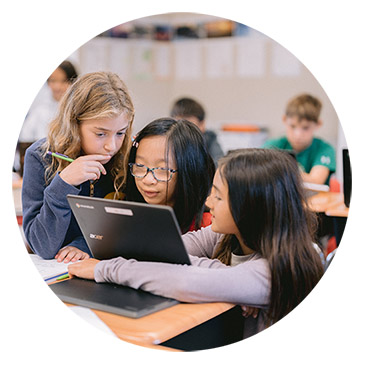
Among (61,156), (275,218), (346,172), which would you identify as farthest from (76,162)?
(346,172)

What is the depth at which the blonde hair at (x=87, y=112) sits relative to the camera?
1.00 meters

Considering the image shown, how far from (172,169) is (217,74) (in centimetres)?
280

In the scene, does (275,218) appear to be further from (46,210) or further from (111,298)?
(46,210)

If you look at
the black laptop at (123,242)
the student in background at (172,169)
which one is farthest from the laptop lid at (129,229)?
the student in background at (172,169)

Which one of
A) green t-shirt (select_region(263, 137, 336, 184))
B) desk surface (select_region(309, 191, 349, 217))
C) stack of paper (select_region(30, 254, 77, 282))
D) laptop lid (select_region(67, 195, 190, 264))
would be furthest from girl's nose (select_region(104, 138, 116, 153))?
green t-shirt (select_region(263, 137, 336, 184))

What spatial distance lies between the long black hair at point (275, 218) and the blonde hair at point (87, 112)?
0.21 m

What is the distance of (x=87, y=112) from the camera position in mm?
1004

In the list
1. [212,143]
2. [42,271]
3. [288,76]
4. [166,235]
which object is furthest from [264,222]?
[288,76]

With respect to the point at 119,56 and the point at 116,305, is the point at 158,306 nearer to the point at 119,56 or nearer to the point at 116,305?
the point at 116,305

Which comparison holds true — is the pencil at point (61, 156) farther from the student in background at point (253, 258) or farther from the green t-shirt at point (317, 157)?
the green t-shirt at point (317, 157)

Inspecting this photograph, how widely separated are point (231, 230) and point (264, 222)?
6cm

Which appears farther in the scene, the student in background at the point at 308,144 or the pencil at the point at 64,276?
the student in background at the point at 308,144

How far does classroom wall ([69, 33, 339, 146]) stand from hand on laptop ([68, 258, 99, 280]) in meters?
2.33

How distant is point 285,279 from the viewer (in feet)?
2.94
